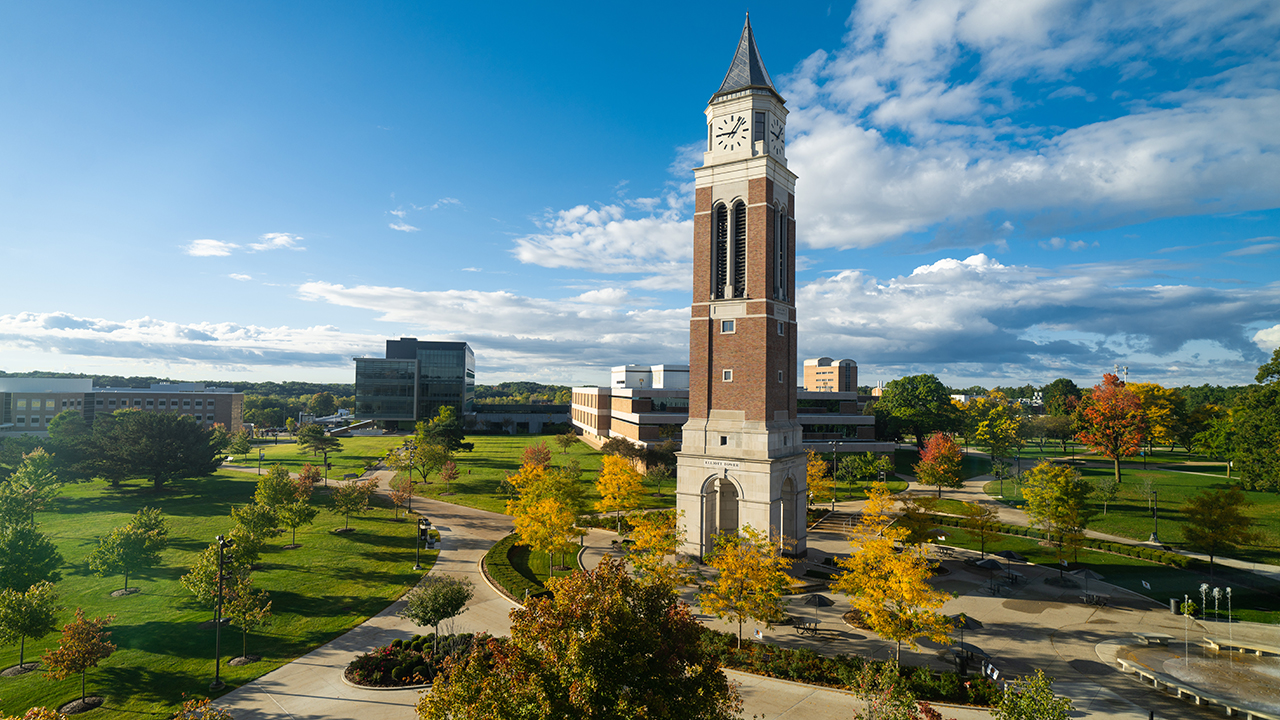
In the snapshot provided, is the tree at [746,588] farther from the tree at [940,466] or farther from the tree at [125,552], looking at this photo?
the tree at [940,466]

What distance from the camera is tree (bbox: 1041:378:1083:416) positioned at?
339ft

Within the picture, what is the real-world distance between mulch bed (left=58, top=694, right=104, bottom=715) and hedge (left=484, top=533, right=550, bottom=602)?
15595 millimetres

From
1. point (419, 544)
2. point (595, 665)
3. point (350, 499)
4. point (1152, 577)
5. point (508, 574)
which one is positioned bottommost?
point (1152, 577)

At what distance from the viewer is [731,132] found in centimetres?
3506

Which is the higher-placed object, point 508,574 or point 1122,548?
point 508,574

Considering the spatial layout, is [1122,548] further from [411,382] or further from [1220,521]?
[411,382]

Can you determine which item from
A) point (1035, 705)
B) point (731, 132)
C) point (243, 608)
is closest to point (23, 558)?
point (243, 608)

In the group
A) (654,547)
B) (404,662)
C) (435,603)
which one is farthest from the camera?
(654,547)

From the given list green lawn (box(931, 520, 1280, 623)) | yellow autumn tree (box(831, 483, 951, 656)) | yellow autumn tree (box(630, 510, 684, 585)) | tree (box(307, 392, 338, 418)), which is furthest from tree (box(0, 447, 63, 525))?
tree (box(307, 392, 338, 418))

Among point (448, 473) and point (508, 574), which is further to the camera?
point (448, 473)

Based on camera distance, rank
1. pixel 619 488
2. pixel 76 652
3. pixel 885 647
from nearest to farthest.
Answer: pixel 76 652
pixel 885 647
pixel 619 488

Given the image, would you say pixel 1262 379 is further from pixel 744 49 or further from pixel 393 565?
pixel 393 565

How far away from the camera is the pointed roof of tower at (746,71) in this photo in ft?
114

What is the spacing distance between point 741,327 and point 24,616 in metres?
34.6
